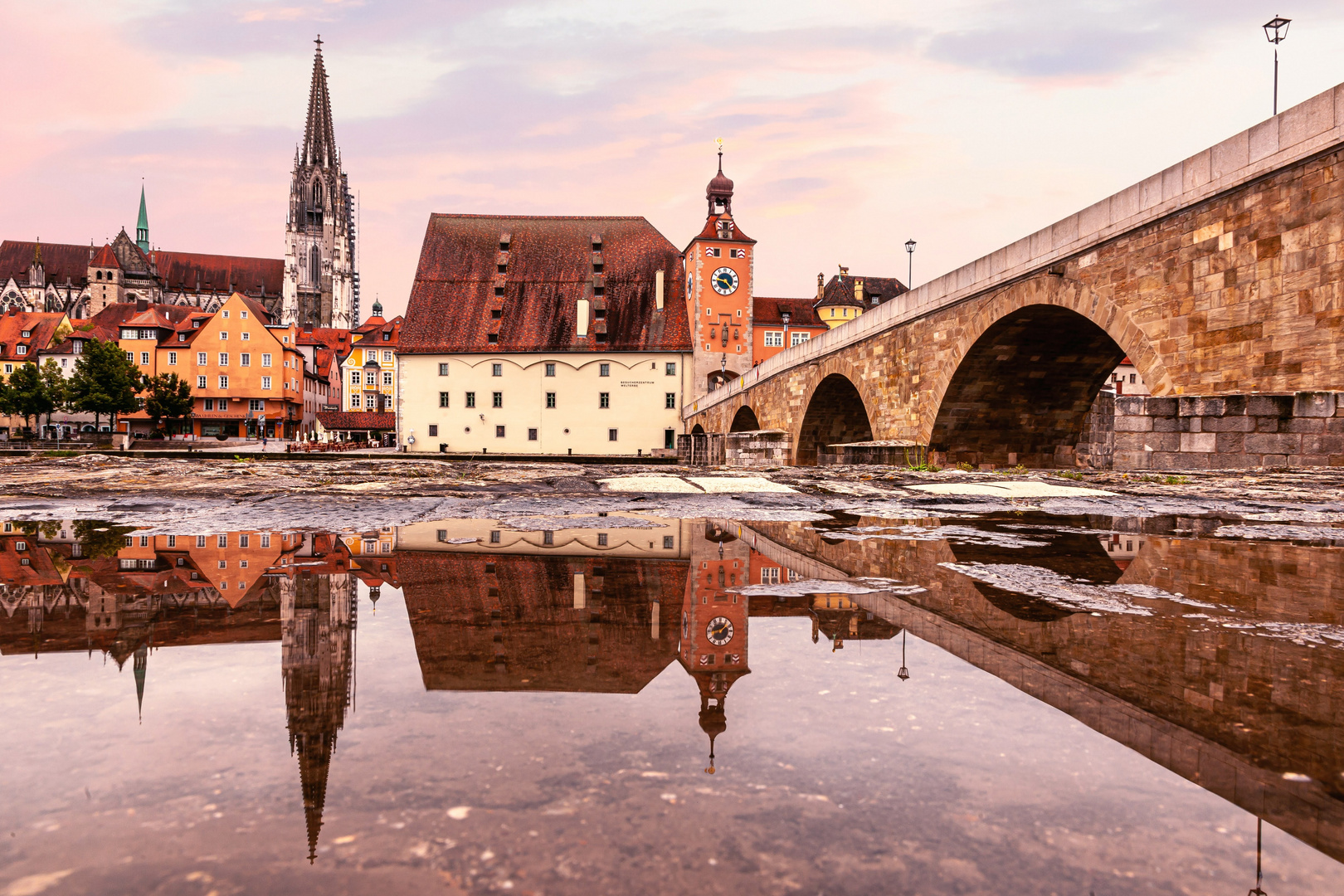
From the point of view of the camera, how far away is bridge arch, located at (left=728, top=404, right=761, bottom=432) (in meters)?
29.9

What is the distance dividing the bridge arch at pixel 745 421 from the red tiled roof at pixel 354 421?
44.4 m

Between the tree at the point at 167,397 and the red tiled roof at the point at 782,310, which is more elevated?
the red tiled roof at the point at 782,310

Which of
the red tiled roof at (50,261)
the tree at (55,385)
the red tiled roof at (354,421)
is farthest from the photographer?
the red tiled roof at (50,261)

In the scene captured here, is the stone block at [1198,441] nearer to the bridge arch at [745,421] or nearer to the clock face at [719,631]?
the clock face at [719,631]

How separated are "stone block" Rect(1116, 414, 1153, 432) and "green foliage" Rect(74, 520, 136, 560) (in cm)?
955

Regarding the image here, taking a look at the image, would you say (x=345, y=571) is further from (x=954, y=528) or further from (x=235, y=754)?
(x=954, y=528)

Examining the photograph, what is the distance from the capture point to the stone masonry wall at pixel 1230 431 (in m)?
8.21

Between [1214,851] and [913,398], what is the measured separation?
53.0 ft

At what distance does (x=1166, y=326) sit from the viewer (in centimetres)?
1029

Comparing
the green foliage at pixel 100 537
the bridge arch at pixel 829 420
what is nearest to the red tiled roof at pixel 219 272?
the bridge arch at pixel 829 420

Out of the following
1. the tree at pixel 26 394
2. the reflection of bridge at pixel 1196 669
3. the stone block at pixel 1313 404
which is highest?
the tree at pixel 26 394

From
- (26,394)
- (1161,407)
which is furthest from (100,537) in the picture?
(26,394)

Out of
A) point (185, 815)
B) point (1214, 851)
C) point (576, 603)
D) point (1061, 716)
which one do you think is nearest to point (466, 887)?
point (185, 815)

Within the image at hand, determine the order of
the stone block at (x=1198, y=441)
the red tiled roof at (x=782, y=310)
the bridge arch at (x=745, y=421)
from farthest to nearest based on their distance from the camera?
the red tiled roof at (x=782, y=310) < the bridge arch at (x=745, y=421) < the stone block at (x=1198, y=441)
